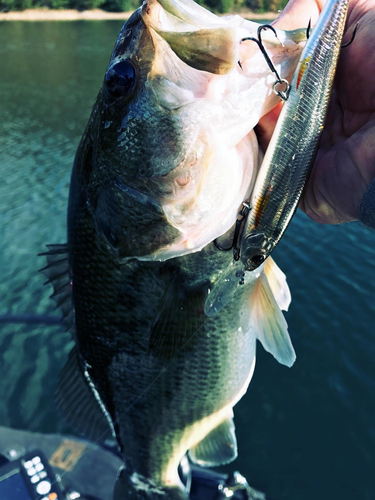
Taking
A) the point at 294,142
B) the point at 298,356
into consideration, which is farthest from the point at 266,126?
the point at 298,356

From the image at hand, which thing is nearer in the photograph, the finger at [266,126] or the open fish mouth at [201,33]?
the open fish mouth at [201,33]

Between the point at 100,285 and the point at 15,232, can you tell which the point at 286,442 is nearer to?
the point at 100,285

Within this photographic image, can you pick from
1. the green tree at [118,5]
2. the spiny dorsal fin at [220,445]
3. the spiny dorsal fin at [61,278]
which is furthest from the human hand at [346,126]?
the green tree at [118,5]

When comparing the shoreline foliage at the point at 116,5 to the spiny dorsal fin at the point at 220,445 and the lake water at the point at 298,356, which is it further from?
the spiny dorsal fin at the point at 220,445

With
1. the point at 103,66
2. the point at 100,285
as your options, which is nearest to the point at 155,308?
the point at 100,285

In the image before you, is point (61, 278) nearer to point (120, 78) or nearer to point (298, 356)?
point (120, 78)

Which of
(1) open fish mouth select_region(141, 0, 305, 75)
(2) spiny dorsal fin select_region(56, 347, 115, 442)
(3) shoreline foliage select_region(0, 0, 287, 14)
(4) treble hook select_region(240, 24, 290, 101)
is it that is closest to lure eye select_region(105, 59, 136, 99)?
(1) open fish mouth select_region(141, 0, 305, 75)

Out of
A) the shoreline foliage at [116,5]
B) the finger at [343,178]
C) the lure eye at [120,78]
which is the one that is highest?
the shoreline foliage at [116,5]
